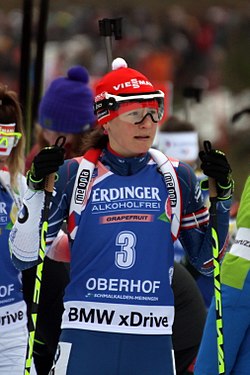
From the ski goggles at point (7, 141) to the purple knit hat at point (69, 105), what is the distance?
1634mm

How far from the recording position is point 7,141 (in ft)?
22.1

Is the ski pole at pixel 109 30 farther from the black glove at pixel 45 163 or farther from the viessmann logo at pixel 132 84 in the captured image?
the black glove at pixel 45 163

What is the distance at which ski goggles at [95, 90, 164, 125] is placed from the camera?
5.75 metres

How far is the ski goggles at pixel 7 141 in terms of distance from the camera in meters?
6.71

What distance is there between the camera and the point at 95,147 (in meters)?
5.89

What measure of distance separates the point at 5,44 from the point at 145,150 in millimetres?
14866

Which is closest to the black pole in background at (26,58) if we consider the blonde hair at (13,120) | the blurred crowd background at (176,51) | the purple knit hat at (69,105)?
the purple knit hat at (69,105)

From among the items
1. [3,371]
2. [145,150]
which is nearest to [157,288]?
[145,150]

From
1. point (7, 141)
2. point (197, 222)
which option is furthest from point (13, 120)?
point (197, 222)

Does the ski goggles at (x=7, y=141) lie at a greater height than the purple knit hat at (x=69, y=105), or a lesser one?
greater

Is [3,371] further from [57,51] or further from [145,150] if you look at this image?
[57,51]

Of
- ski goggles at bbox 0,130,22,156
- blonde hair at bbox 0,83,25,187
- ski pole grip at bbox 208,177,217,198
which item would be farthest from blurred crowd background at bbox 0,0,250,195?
ski pole grip at bbox 208,177,217,198

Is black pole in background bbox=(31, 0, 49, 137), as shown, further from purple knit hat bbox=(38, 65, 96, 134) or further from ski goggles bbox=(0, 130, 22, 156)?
ski goggles bbox=(0, 130, 22, 156)

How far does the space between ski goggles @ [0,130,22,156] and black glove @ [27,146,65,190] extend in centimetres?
114
